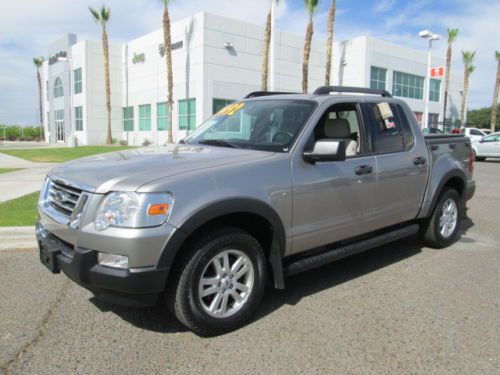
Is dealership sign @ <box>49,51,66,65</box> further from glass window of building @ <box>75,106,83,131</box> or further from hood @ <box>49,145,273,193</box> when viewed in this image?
hood @ <box>49,145,273,193</box>

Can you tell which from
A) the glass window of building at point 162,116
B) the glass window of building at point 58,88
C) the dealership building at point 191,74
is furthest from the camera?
the glass window of building at point 58,88

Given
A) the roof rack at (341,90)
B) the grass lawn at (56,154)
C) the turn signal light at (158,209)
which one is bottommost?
the grass lawn at (56,154)

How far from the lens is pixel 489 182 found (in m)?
13.1

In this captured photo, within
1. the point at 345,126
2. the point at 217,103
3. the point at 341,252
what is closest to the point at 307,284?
the point at 341,252

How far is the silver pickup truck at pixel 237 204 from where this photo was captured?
295cm

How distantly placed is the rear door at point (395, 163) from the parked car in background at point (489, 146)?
1821 cm

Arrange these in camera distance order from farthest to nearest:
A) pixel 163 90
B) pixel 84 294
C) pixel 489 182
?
pixel 163 90 → pixel 489 182 → pixel 84 294

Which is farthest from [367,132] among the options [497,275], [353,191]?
[497,275]

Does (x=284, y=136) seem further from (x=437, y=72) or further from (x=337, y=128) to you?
(x=437, y=72)

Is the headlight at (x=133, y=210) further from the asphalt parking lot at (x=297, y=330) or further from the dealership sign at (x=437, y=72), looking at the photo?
the dealership sign at (x=437, y=72)

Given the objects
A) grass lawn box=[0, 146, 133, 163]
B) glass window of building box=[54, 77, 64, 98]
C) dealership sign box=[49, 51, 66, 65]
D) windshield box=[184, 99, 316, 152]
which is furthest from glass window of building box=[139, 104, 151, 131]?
windshield box=[184, 99, 316, 152]

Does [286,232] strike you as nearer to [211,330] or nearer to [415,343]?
[211,330]

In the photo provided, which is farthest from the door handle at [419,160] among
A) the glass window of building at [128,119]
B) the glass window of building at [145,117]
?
the glass window of building at [128,119]

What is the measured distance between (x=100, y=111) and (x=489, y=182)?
3417cm
